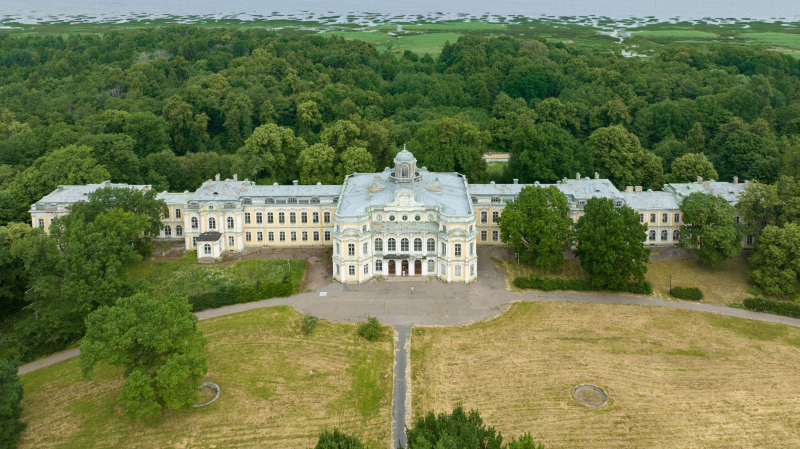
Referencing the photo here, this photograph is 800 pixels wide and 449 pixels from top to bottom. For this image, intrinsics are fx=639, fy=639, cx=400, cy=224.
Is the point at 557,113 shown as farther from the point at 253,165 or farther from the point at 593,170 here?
the point at 253,165

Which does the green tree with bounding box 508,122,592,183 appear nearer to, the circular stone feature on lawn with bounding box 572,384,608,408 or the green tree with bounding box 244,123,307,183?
the green tree with bounding box 244,123,307,183

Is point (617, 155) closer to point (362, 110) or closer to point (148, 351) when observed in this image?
point (362, 110)

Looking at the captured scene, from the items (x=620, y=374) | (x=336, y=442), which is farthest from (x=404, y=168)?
(x=336, y=442)

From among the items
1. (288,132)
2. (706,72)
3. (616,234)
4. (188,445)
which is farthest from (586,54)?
(188,445)

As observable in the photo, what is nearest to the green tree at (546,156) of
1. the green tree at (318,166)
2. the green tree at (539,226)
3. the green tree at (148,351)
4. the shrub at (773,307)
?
the green tree at (539,226)

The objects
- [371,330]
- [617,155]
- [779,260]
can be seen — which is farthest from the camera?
[617,155]

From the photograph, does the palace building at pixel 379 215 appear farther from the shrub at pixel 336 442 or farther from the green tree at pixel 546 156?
the shrub at pixel 336 442
